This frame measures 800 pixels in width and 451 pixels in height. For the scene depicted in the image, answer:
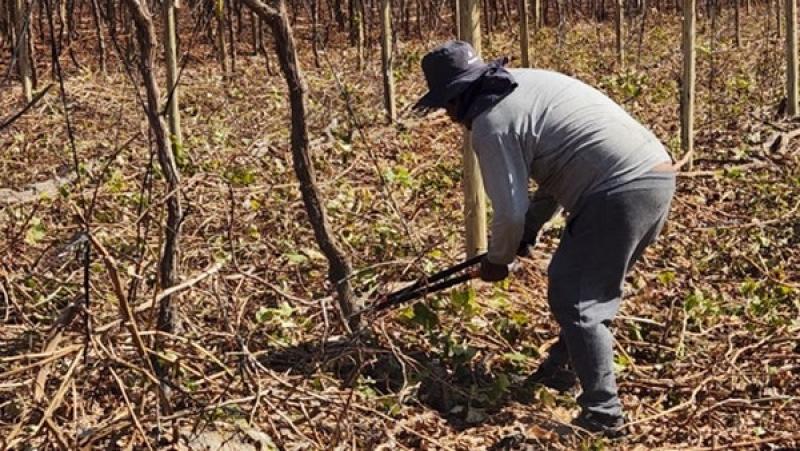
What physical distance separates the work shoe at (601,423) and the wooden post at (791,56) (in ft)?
18.4

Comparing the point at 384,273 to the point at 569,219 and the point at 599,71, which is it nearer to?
the point at 569,219

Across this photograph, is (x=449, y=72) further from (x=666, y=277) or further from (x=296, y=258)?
(x=666, y=277)

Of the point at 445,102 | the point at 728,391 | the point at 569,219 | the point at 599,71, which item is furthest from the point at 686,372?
the point at 599,71

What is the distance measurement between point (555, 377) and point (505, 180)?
98cm

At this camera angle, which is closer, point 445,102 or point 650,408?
point 445,102

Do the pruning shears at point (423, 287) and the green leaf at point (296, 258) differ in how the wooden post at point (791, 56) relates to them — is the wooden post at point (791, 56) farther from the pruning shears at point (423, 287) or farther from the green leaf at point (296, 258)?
the pruning shears at point (423, 287)

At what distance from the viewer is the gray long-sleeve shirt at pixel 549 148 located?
11.1ft

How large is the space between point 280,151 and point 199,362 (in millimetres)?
3848

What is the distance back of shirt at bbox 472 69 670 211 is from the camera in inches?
135

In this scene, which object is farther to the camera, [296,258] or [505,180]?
[296,258]

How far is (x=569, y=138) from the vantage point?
3473mm

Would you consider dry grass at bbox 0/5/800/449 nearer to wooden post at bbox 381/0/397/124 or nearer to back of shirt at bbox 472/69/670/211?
back of shirt at bbox 472/69/670/211

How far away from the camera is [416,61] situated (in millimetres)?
13125

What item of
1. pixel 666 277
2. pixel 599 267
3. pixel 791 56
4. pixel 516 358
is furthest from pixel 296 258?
pixel 791 56
